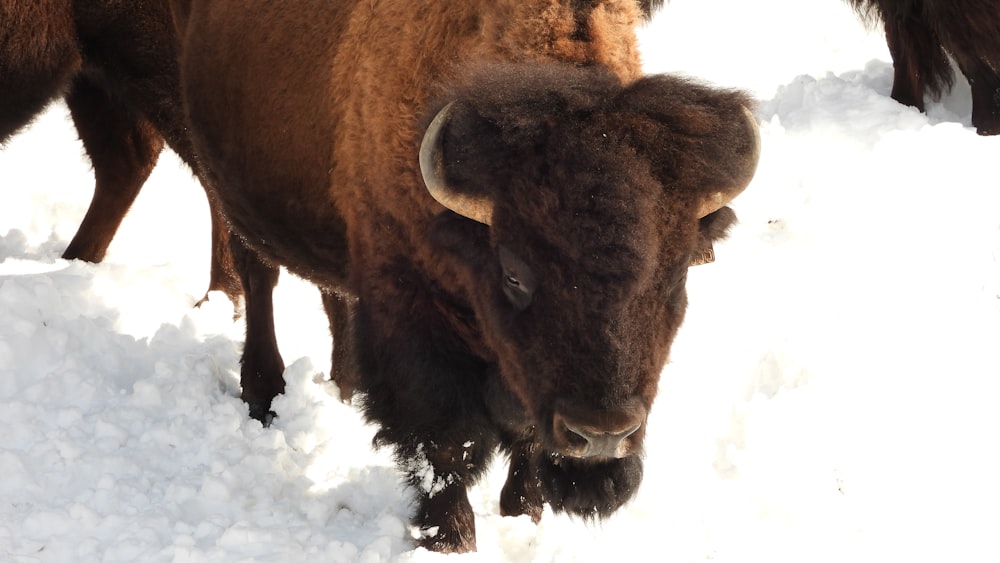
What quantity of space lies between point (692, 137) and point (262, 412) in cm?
285

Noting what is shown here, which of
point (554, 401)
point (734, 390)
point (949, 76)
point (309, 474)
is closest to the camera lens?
point (554, 401)

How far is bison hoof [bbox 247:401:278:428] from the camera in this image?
5284 millimetres

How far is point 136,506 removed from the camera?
4004 mm

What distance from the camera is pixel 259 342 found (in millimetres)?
5512

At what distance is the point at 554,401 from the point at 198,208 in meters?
5.61

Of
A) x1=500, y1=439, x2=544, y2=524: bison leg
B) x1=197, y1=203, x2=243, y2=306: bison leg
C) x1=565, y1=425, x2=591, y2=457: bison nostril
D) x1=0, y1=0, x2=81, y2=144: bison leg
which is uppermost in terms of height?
x1=565, y1=425, x2=591, y2=457: bison nostril

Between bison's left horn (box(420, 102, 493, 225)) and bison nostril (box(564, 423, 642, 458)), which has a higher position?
bison's left horn (box(420, 102, 493, 225))

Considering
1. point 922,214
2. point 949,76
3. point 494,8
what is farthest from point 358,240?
point 949,76

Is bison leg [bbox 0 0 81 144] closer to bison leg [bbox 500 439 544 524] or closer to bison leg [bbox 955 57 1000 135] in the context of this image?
bison leg [bbox 500 439 544 524]

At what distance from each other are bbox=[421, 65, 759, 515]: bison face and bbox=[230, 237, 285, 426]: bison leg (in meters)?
2.19

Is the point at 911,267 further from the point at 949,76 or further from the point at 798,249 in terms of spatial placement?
the point at 949,76

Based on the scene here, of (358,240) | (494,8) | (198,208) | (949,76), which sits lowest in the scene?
(198,208)

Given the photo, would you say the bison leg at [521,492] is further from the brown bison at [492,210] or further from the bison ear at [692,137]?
the bison ear at [692,137]

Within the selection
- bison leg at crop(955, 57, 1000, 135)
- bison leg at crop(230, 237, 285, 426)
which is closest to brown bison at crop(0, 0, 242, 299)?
bison leg at crop(230, 237, 285, 426)
